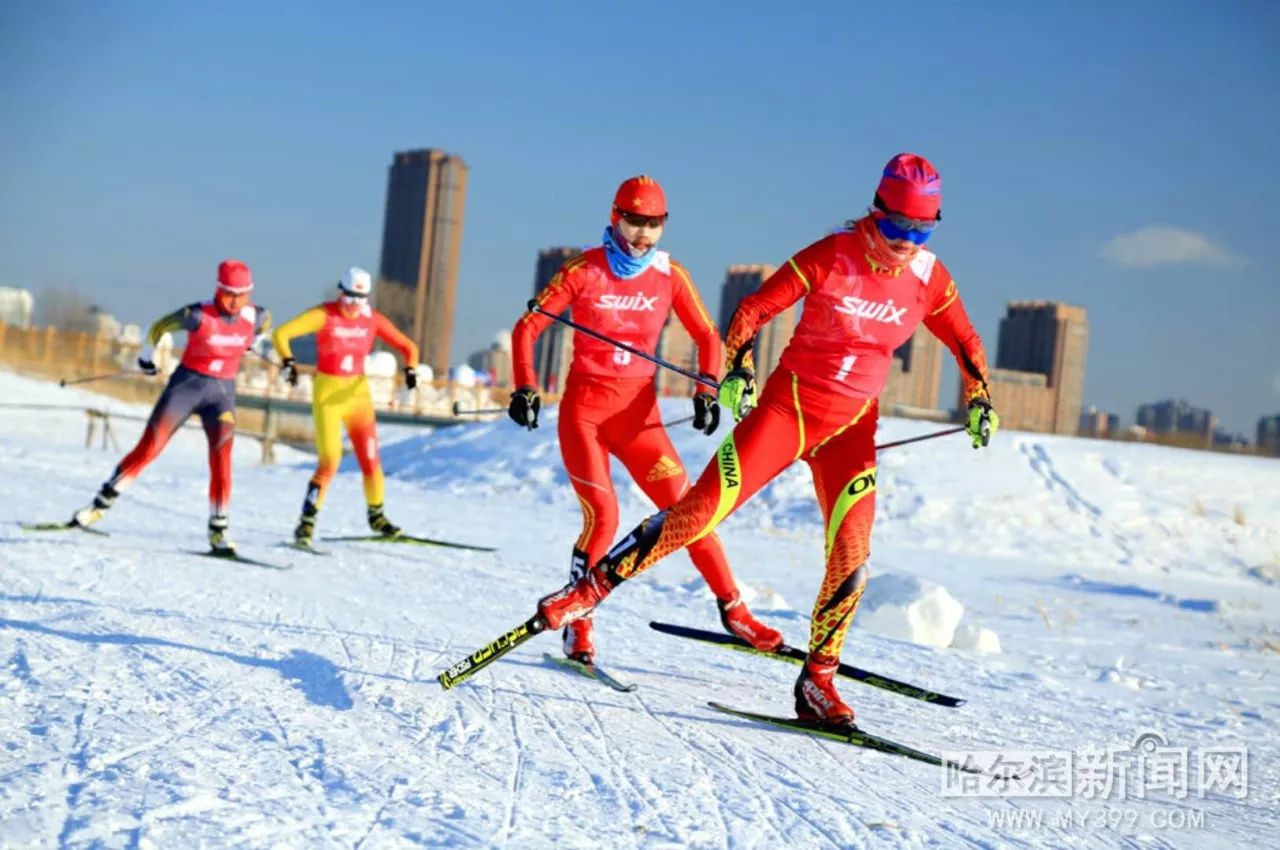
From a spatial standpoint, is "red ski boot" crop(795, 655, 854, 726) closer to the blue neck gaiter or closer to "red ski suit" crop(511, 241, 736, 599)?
"red ski suit" crop(511, 241, 736, 599)

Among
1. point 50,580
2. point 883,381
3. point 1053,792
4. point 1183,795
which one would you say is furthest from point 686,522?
point 50,580

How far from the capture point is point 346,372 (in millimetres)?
10828

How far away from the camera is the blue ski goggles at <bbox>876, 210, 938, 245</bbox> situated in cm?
472

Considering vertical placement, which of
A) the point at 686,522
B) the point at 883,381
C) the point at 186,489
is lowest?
the point at 186,489

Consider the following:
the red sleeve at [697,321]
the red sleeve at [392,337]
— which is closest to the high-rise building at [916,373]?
the red sleeve at [392,337]

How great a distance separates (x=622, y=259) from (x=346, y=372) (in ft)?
17.8

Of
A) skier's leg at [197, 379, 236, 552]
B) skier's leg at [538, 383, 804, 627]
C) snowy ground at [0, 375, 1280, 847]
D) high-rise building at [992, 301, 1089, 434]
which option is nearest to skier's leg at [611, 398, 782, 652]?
snowy ground at [0, 375, 1280, 847]

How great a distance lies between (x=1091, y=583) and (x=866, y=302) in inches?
383

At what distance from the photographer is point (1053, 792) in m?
4.16

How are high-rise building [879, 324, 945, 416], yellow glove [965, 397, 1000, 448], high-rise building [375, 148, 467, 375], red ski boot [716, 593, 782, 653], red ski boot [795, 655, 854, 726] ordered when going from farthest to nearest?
high-rise building [375, 148, 467, 375] < high-rise building [879, 324, 945, 416] < red ski boot [716, 593, 782, 653] < yellow glove [965, 397, 1000, 448] < red ski boot [795, 655, 854, 726]

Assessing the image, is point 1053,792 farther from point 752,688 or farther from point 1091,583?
point 1091,583

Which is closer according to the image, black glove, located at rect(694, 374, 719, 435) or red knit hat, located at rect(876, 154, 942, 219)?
red knit hat, located at rect(876, 154, 942, 219)

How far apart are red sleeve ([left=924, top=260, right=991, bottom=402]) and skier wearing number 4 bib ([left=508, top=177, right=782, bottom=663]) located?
1195mm

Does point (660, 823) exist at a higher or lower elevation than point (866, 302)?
lower
